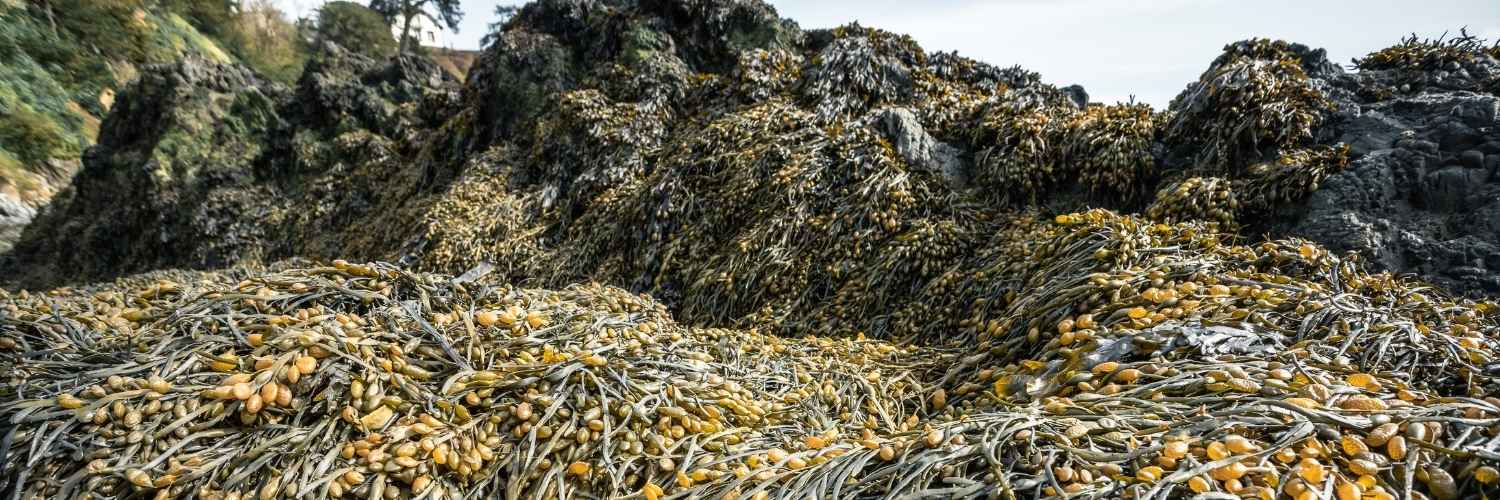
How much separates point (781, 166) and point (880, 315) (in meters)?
1.67

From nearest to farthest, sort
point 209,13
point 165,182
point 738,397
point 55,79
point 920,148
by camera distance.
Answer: point 738,397, point 920,148, point 165,182, point 55,79, point 209,13

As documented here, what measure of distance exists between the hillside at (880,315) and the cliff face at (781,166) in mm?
30

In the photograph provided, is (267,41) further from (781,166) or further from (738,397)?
(738,397)

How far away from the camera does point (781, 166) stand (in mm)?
4789

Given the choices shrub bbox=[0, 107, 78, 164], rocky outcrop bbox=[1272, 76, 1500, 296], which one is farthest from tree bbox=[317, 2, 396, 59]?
rocky outcrop bbox=[1272, 76, 1500, 296]

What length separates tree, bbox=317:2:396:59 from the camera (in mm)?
27625

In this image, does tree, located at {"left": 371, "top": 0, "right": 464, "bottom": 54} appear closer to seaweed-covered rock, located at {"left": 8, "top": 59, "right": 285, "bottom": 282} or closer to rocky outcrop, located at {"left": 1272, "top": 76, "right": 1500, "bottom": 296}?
seaweed-covered rock, located at {"left": 8, "top": 59, "right": 285, "bottom": 282}

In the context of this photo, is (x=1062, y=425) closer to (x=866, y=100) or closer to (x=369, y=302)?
(x=369, y=302)

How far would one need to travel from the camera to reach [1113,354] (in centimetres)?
200

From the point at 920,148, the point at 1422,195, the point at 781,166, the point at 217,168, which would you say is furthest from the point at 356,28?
the point at 1422,195

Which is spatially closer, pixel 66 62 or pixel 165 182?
pixel 165 182

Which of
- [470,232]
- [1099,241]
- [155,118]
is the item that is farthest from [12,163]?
[1099,241]

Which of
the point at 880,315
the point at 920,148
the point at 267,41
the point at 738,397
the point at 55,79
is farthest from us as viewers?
the point at 267,41

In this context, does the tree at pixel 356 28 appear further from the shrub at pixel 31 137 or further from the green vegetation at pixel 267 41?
the shrub at pixel 31 137
